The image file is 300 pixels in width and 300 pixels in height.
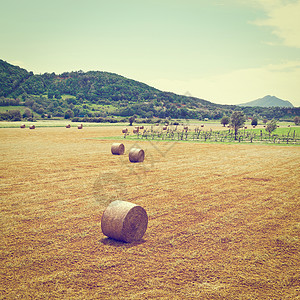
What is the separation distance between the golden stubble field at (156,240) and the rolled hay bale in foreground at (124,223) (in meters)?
0.27

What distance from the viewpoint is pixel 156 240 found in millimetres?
9359

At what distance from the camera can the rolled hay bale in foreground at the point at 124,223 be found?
9242 mm

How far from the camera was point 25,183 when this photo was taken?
1683 cm

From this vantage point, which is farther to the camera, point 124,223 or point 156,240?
point 156,240

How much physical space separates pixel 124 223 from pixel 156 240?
1162 millimetres

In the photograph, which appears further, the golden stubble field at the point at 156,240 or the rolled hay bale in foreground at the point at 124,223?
the rolled hay bale in foreground at the point at 124,223

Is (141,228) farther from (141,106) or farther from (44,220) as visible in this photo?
(141,106)

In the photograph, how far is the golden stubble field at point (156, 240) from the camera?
6.80m

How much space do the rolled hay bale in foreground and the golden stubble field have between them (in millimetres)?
267

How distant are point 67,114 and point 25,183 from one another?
438ft

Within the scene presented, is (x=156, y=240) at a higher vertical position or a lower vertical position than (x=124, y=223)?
lower

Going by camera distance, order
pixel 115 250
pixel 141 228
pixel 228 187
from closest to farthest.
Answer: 1. pixel 115 250
2. pixel 141 228
3. pixel 228 187

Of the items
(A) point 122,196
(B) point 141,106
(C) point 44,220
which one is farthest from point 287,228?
(B) point 141,106

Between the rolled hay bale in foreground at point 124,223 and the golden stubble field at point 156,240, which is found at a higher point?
the rolled hay bale in foreground at point 124,223
